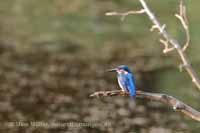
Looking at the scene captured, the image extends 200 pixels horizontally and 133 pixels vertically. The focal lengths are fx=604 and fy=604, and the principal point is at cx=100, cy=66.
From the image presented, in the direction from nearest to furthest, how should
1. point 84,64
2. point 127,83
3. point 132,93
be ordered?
point 132,93 < point 127,83 < point 84,64

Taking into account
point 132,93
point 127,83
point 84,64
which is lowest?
point 132,93

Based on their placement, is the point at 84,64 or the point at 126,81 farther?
the point at 84,64

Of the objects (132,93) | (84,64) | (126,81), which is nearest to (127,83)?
(126,81)

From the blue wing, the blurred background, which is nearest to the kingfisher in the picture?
the blue wing

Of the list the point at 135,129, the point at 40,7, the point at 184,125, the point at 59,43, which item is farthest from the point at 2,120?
the point at 40,7

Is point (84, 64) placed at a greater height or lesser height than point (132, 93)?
greater

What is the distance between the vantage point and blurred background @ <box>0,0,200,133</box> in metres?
9.11

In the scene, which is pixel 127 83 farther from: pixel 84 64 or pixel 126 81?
pixel 84 64

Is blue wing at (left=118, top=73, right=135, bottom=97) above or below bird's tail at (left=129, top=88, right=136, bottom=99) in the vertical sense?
above

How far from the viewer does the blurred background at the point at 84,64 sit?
9.11m

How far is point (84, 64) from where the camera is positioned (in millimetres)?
11422

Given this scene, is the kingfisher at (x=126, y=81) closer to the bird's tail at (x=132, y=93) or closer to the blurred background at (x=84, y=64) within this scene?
the bird's tail at (x=132, y=93)

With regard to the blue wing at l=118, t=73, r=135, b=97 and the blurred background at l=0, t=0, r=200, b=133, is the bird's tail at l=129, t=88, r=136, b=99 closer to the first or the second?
the blue wing at l=118, t=73, r=135, b=97

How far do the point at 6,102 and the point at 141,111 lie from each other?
2.12 metres
